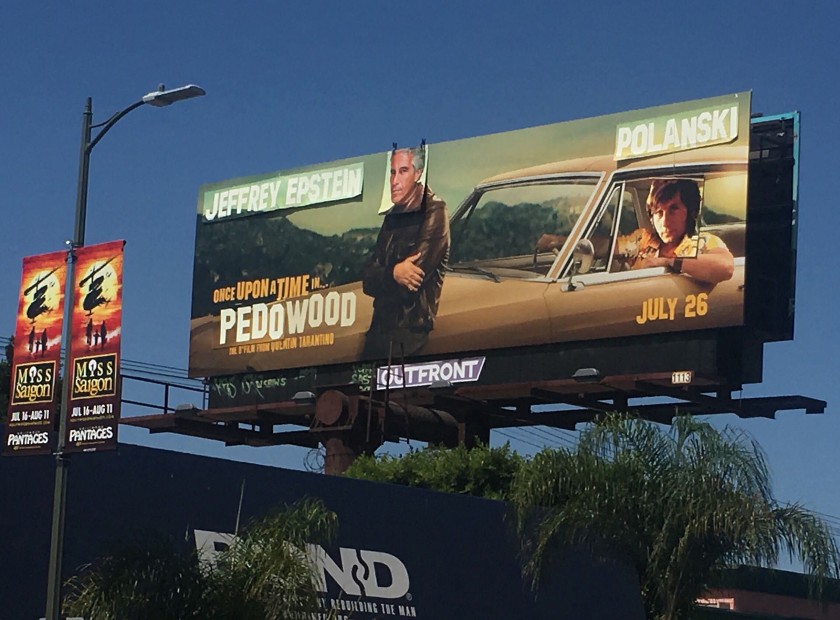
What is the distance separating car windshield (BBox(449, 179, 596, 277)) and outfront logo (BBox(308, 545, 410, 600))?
1677 cm

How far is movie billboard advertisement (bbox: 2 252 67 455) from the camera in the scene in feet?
65.7

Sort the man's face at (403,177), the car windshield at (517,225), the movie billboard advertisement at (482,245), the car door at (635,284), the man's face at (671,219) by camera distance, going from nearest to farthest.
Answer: the car door at (635,284)
the movie billboard advertisement at (482,245)
the man's face at (671,219)
the car windshield at (517,225)
the man's face at (403,177)

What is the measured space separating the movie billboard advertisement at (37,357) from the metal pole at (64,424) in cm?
15

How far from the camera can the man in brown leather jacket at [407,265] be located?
150ft

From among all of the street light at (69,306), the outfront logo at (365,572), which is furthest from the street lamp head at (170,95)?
the outfront logo at (365,572)

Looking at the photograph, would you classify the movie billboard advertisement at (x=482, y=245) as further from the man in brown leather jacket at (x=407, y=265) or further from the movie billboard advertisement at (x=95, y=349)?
the movie billboard advertisement at (x=95, y=349)

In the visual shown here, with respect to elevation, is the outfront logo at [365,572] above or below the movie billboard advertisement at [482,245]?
below

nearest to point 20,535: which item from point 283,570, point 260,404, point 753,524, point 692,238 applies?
point 283,570

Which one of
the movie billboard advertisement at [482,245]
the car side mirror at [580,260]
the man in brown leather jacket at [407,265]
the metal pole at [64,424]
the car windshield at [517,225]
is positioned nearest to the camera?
the metal pole at [64,424]

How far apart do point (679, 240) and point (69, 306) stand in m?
24.1

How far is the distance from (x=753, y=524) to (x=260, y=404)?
24616mm

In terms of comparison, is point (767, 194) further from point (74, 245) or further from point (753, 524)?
point (74, 245)

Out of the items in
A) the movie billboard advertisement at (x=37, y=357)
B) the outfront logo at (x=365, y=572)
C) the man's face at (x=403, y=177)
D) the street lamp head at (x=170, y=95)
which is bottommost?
the outfront logo at (x=365, y=572)

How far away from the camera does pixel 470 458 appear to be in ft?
150
